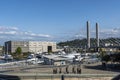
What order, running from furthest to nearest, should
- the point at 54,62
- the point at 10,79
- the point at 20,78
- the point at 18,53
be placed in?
1. the point at 18,53
2. the point at 54,62
3. the point at 20,78
4. the point at 10,79

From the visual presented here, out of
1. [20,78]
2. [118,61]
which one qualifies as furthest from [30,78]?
[118,61]

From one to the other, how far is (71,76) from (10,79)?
7.06 m

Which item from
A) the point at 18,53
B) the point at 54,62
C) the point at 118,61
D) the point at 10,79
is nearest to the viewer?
the point at 10,79

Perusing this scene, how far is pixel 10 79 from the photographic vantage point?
2925 centimetres

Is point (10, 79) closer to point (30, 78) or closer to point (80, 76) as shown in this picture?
point (30, 78)

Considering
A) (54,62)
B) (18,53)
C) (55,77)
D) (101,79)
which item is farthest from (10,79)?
(18,53)

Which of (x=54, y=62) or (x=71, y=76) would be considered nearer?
(x=71, y=76)

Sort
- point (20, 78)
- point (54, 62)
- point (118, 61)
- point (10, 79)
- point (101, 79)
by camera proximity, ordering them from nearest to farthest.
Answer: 1. point (10, 79)
2. point (20, 78)
3. point (101, 79)
4. point (118, 61)
5. point (54, 62)

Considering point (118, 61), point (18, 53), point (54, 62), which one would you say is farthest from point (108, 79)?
point (18, 53)

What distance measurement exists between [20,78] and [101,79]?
31.6ft

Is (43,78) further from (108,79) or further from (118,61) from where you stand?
(118,61)

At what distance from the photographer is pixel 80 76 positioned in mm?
32969

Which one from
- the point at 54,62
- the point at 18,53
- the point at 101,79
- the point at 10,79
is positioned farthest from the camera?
the point at 18,53

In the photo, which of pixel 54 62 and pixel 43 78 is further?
pixel 54 62
